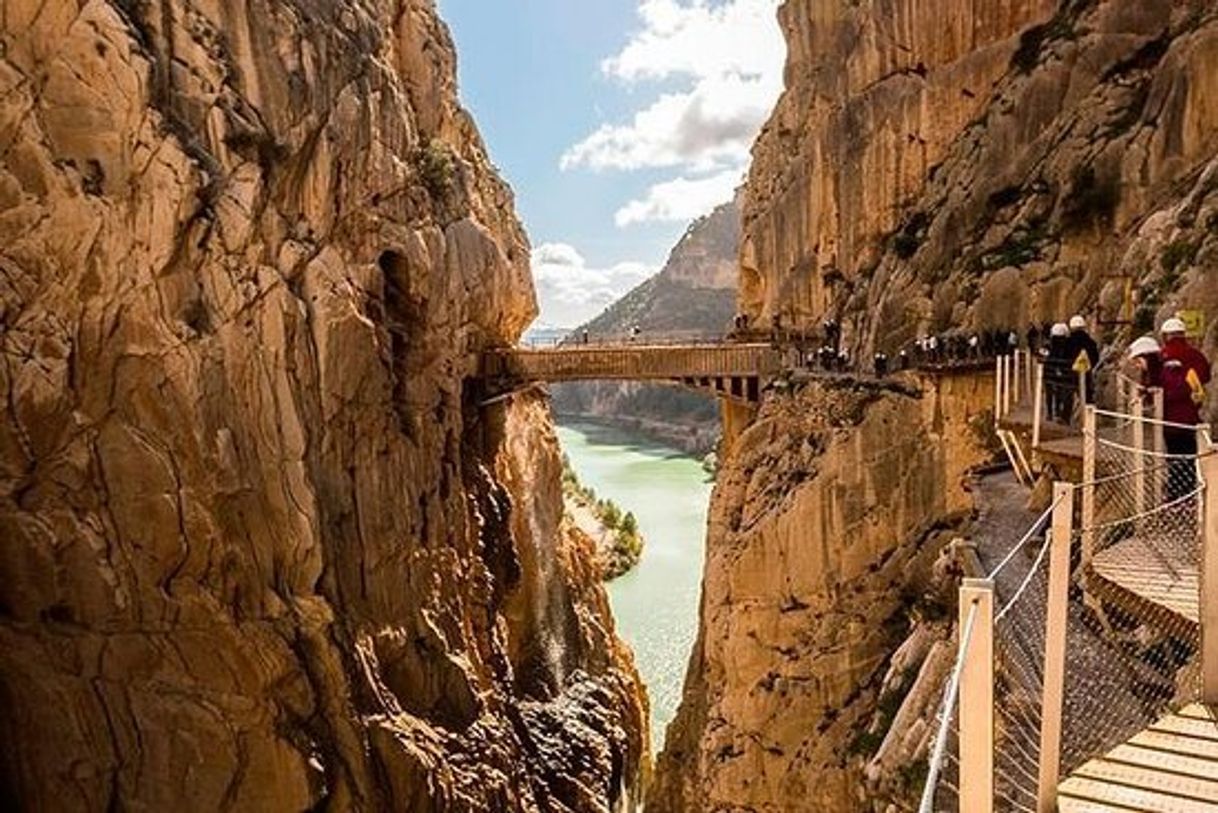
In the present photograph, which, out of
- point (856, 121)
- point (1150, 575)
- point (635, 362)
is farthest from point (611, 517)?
point (1150, 575)

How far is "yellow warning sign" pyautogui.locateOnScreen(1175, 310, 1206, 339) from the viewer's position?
9984 mm

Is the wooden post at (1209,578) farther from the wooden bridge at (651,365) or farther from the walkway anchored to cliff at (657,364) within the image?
the wooden bridge at (651,365)

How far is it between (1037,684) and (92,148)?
20.5 m

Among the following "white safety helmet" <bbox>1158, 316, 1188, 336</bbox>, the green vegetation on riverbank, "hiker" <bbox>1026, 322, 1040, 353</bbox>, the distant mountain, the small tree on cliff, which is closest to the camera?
"white safety helmet" <bbox>1158, 316, 1188, 336</bbox>

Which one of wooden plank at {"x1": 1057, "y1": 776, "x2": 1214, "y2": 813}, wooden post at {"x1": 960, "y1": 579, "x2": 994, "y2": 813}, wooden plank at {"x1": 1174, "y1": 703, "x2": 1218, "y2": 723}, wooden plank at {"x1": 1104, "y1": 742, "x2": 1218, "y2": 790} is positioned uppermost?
wooden post at {"x1": 960, "y1": 579, "x2": 994, "y2": 813}

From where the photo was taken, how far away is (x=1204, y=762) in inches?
151

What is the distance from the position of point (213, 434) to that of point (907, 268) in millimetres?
16165

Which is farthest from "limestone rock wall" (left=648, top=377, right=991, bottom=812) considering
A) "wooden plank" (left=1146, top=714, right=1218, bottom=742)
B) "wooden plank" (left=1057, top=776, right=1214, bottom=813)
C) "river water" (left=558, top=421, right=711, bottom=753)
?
"river water" (left=558, top=421, right=711, bottom=753)

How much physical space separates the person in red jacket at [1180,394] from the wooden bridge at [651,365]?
16890 mm

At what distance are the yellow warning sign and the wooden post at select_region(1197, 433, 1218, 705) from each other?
6679 millimetres

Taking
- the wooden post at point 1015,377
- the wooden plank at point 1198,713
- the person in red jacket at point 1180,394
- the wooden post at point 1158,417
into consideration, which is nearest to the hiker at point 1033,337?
the wooden post at point 1015,377

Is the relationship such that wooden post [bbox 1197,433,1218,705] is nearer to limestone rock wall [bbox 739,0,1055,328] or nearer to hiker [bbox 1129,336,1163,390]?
hiker [bbox 1129,336,1163,390]

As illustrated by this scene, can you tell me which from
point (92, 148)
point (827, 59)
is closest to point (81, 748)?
point (92, 148)

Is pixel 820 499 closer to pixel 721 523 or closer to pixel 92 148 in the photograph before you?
pixel 721 523
